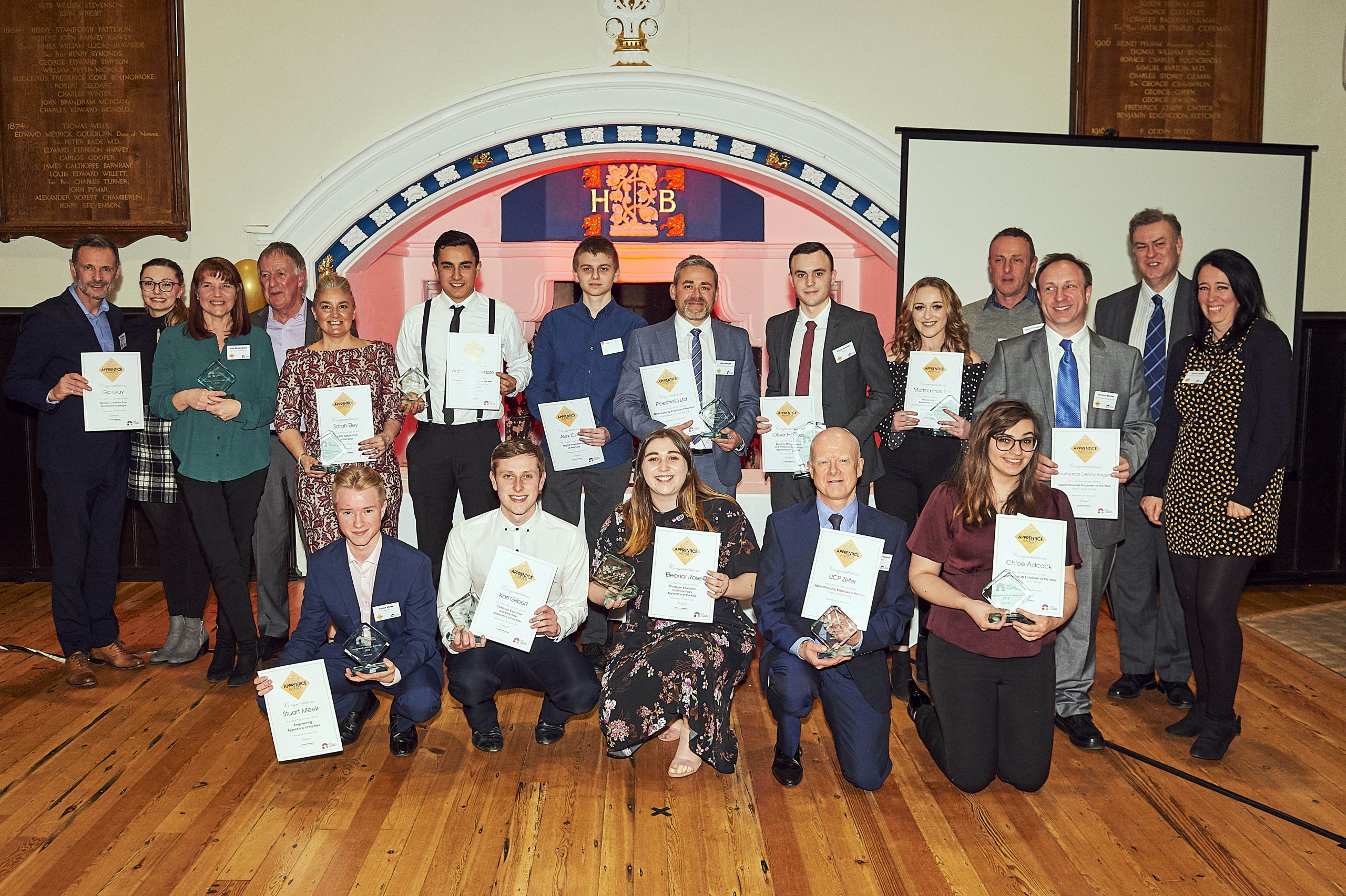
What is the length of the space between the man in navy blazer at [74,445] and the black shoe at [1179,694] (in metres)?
4.32

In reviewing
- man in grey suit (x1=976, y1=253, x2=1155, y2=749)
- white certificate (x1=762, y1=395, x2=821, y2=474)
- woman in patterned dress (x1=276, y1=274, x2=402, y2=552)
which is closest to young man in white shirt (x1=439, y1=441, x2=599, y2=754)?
woman in patterned dress (x1=276, y1=274, x2=402, y2=552)

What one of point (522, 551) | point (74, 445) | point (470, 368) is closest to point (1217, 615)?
point (522, 551)

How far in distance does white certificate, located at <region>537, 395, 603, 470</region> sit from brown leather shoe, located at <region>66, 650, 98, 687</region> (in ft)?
6.80

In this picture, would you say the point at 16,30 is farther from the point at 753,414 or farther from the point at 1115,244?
the point at 1115,244

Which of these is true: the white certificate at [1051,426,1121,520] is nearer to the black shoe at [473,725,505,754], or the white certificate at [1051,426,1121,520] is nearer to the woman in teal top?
the black shoe at [473,725,505,754]

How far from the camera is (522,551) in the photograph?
352 centimetres

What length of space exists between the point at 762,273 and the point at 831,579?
544 cm

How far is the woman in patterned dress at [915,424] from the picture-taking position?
3916mm

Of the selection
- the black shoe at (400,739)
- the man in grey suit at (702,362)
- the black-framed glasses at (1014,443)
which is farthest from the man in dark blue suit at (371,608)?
the black-framed glasses at (1014,443)

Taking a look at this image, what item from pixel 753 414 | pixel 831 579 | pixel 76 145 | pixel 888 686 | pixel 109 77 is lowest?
pixel 888 686

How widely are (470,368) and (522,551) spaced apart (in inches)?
40.1

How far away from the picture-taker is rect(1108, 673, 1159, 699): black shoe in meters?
4.04

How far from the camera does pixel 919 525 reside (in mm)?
3312

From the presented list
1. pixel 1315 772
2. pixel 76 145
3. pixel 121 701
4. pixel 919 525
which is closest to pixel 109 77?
pixel 76 145
